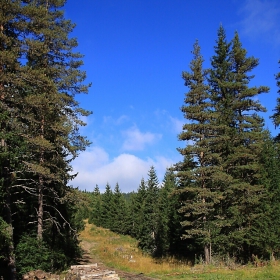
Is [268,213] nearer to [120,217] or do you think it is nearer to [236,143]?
[236,143]

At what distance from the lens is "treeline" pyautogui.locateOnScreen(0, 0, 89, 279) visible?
1291 cm

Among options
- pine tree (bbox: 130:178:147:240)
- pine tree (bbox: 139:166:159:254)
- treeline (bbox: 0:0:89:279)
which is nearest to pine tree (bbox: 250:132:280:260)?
treeline (bbox: 0:0:89:279)

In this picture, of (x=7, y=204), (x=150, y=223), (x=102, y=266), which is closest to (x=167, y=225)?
(x=150, y=223)

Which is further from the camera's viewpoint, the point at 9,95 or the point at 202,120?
the point at 202,120

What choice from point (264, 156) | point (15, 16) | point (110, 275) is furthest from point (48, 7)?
point (264, 156)

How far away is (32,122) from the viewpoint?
13.8m

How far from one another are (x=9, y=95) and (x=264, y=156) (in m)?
17.2

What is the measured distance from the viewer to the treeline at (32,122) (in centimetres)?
1291

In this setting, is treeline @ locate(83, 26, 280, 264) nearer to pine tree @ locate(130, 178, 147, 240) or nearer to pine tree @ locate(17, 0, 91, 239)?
pine tree @ locate(17, 0, 91, 239)

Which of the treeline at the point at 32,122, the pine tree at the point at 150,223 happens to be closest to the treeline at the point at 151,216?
the pine tree at the point at 150,223

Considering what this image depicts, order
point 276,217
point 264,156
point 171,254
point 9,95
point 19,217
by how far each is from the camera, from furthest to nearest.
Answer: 1. point 171,254
2. point 264,156
3. point 276,217
4. point 19,217
5. point 9,95

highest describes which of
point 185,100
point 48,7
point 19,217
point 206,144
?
point 48,7

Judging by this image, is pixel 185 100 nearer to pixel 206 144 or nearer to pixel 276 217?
pixel 206 144

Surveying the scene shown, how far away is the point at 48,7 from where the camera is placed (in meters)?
18.7
